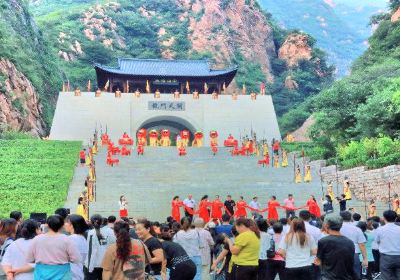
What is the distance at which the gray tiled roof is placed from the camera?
39312 millimetres

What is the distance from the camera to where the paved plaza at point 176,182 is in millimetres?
19455

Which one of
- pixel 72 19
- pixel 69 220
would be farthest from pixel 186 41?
pixel 69 220

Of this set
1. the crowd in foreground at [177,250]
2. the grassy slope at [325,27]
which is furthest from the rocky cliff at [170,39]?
the grassy slope at [325,27]

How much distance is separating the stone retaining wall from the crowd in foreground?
1174cm

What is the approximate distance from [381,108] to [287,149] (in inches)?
284

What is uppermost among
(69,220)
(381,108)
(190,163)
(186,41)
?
(186,41)

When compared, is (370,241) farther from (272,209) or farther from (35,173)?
(35,173)

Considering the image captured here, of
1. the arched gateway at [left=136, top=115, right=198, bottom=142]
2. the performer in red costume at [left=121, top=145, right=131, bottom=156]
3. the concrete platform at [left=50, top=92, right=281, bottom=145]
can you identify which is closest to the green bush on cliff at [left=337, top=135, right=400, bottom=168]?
the performer in red costume at [left=121, top=145, right=131, bottom=156]

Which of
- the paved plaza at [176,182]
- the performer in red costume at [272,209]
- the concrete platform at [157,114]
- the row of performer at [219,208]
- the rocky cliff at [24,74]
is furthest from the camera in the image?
the concrete platform at [157,114]

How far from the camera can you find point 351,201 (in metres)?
20.2

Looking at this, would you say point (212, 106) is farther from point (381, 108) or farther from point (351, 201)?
point (351, 201)

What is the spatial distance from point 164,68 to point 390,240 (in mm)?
33721

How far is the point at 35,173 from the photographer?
73.6 ft

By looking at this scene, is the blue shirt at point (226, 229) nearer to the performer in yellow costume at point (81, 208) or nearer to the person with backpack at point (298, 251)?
the person with backpack at point (298, 251)
